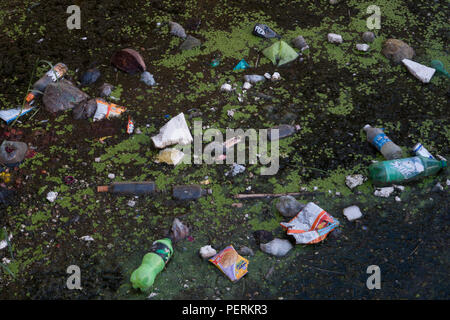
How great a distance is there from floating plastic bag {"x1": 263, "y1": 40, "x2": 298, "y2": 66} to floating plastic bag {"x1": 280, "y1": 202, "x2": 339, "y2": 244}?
1.24 m

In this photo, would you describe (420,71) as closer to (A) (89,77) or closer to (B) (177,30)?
(B) (177,30)

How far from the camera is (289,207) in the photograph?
2307 millimetres

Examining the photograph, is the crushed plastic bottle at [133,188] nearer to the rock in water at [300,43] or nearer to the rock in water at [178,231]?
the rock in water at [178,231]

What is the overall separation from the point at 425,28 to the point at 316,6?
0.86 meters

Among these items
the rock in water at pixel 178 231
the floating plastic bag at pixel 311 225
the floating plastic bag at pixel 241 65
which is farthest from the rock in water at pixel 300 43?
the rock in water at pixel 178 231

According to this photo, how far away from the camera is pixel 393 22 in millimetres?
3418

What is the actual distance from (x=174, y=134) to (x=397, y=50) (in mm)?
1740

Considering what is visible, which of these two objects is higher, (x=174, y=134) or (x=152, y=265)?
(x=174, y=134)

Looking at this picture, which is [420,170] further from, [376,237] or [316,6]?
[316,6]

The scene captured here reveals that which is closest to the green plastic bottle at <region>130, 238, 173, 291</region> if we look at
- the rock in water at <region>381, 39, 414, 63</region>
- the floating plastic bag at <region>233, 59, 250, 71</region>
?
the floating plastic bag at <region>233, 59, 250, 71</region>

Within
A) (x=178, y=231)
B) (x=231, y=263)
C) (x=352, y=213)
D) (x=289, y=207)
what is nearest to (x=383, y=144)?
(x=352, y=213)

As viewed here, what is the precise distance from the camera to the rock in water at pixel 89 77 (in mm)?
2980

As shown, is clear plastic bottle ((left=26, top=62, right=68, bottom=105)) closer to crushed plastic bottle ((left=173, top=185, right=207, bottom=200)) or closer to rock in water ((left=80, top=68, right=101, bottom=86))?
rock in water ((left=80, top=68, right=101, bottom=86))

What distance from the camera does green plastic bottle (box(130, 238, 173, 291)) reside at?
2035 millimetres
